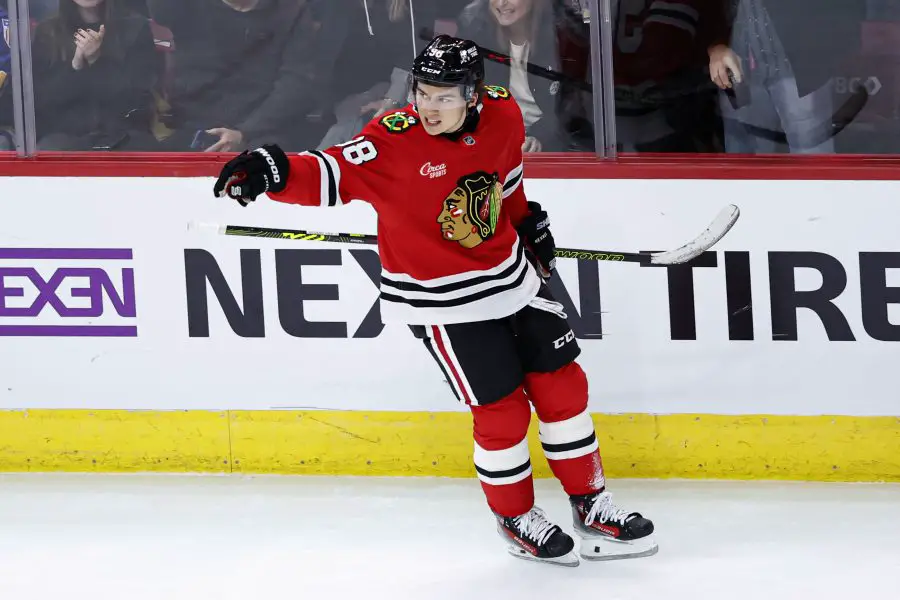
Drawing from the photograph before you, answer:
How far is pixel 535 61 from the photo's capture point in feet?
8.98

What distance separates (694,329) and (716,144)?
0.45 m

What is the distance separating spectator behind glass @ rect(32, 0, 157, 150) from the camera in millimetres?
2816

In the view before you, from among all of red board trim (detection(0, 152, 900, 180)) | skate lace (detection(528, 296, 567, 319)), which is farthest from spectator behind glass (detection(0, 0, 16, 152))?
skate lace (detection(528, 296, 567, 319))

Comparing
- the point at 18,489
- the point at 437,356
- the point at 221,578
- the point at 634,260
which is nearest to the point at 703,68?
the point at 634,260

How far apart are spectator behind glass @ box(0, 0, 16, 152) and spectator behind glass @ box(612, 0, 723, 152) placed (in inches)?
59.1

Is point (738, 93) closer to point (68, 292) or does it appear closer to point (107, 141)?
point (107, 141)

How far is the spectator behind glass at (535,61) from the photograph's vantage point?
2.73 m

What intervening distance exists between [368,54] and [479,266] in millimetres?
826

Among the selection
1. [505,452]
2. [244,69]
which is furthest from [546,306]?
[244,69]

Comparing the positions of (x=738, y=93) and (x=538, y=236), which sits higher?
(x=738, y=93)

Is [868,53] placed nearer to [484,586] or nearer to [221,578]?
[484,586]

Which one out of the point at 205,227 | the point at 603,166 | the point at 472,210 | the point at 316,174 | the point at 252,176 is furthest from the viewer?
the point at 603,166

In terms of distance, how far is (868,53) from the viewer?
264cm

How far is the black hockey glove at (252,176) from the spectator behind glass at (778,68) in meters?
1.22
